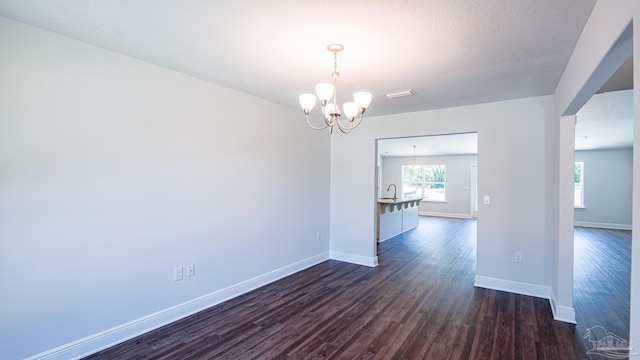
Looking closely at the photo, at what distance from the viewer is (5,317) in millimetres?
1957

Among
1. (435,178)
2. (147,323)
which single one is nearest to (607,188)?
(435,178)

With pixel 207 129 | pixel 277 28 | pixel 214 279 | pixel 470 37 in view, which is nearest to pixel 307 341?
pixel 214 279

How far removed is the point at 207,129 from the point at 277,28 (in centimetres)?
155

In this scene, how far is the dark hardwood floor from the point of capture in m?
2.42

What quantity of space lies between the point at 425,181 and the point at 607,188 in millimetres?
5217

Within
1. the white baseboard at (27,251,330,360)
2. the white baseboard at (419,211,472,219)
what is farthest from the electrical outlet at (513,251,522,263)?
the white baseboard at (419,211,472,219)

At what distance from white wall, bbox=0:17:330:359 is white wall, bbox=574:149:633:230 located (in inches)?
401

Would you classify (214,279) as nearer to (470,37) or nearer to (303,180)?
(303,180)

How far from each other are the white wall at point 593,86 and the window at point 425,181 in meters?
7.94

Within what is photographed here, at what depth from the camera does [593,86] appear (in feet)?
6.60

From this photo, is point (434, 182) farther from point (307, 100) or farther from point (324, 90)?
point (324, 90)

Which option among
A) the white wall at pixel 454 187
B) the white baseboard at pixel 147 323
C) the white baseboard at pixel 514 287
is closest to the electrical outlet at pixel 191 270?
the white baseboard at pixel 147 323

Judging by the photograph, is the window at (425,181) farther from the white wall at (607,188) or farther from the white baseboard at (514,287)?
the white baseboard at (514,287)

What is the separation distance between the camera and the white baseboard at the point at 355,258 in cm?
478
